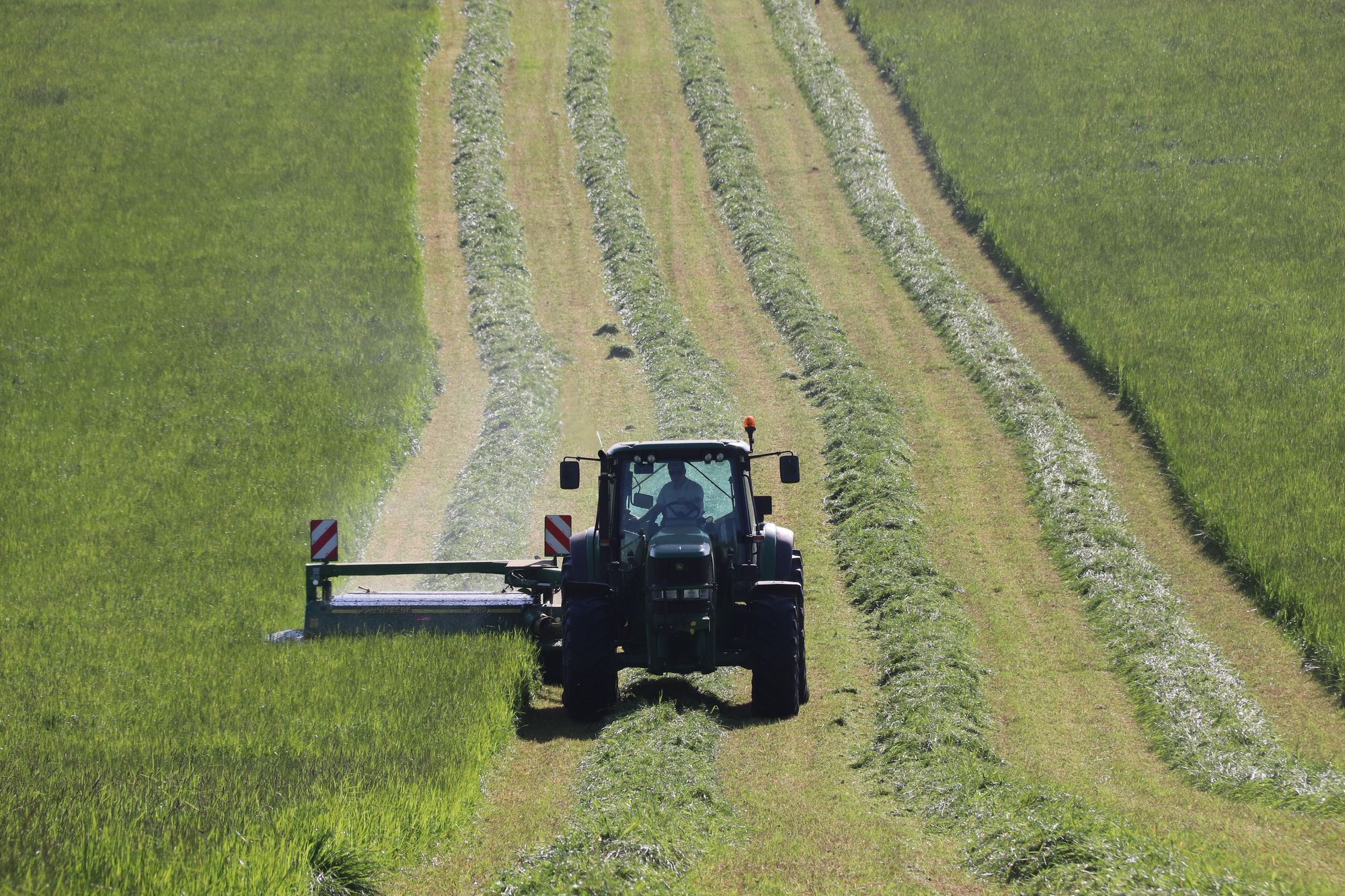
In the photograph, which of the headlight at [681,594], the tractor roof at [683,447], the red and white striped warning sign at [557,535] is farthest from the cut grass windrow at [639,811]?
the red and white striped warning sign at [557,535]

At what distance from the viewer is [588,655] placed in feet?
39.2

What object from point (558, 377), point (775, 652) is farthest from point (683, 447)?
point (558, 377)

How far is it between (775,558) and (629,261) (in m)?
18.7

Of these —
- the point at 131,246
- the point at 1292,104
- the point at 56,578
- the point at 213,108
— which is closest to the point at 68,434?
the point at 56,578

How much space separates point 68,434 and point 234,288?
24.2ft

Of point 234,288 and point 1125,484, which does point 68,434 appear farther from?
point 1125,484

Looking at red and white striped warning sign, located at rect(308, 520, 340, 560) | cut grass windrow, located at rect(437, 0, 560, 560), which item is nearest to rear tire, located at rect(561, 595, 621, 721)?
red and white striped warning sign, located at rect(308, 520, 340, 560)

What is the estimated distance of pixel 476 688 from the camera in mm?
11953

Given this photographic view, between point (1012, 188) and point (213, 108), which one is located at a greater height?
point (213, 108)

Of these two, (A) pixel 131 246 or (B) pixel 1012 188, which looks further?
(B) pixel 1012 188

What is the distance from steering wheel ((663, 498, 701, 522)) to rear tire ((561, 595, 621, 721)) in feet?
3.67

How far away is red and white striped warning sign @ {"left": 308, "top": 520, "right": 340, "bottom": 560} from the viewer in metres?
14.8

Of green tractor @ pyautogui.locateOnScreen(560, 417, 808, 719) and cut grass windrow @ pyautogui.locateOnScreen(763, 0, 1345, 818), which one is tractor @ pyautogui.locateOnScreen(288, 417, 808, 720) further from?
cut grass windrow @ pyautogui.locateOnScreen(763, 0, 1345, 818)

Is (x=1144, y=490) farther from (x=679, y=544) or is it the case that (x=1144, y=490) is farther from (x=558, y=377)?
(x=558, y=377)
